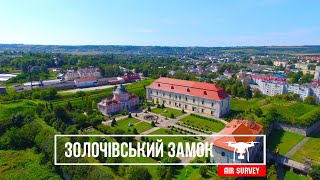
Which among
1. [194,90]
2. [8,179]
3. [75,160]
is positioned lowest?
[8,179]

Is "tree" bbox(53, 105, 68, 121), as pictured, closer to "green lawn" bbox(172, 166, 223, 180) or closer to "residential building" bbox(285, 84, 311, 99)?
"green lawn" bbox(172, 166, 223, 180)

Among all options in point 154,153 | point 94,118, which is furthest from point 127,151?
point 94,118

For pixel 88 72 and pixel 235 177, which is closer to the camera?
pixel 235 177

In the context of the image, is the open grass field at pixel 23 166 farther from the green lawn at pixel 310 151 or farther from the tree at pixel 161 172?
the green lawn at pixel 310 151

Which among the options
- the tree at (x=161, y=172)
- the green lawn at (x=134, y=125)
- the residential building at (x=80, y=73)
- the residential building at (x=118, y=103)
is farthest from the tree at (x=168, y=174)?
the residential building at (x=80, y=73)

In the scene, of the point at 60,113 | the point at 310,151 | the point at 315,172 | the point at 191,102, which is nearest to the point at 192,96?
the point at 191,102

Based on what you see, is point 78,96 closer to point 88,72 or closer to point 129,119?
point 129,119

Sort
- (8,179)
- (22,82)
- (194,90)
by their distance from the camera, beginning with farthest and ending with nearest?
(22,82) → (194,90) → (8,179)
